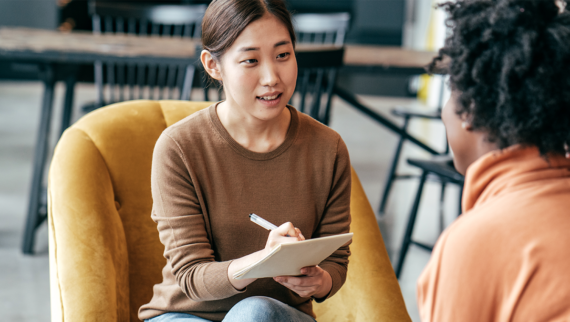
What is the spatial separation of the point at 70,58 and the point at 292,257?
6.04ft

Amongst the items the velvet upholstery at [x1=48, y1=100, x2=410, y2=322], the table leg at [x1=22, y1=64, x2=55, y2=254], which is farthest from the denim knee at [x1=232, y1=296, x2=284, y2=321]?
the table leg at [x1=22, y1=64, x2=55, y2=254]

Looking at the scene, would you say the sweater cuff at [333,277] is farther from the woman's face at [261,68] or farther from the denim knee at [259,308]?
the woman's face at [261,68]

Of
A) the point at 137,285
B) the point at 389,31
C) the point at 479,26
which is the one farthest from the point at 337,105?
the point at 479,26

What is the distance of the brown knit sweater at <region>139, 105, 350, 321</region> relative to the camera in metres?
1.07

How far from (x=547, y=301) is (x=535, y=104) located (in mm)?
228

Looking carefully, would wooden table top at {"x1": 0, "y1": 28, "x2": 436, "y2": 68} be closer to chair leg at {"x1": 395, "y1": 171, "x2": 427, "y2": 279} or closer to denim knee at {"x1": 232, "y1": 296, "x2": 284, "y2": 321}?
chair leg at {"x1": 395, "y1": 171, "x2": 427, "y2": 279}

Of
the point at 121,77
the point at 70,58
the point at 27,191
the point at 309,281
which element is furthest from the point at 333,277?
the point at 27,191

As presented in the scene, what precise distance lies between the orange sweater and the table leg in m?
2.18

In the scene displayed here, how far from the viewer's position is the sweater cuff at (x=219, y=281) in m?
1.01

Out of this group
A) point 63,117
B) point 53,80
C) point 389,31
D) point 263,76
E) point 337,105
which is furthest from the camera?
point 389,31

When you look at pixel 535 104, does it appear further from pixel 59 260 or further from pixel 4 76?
pixel 4 76

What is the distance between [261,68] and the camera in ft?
3.50

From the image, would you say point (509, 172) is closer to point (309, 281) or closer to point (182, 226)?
point (309, 281)

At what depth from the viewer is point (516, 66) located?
64cm
